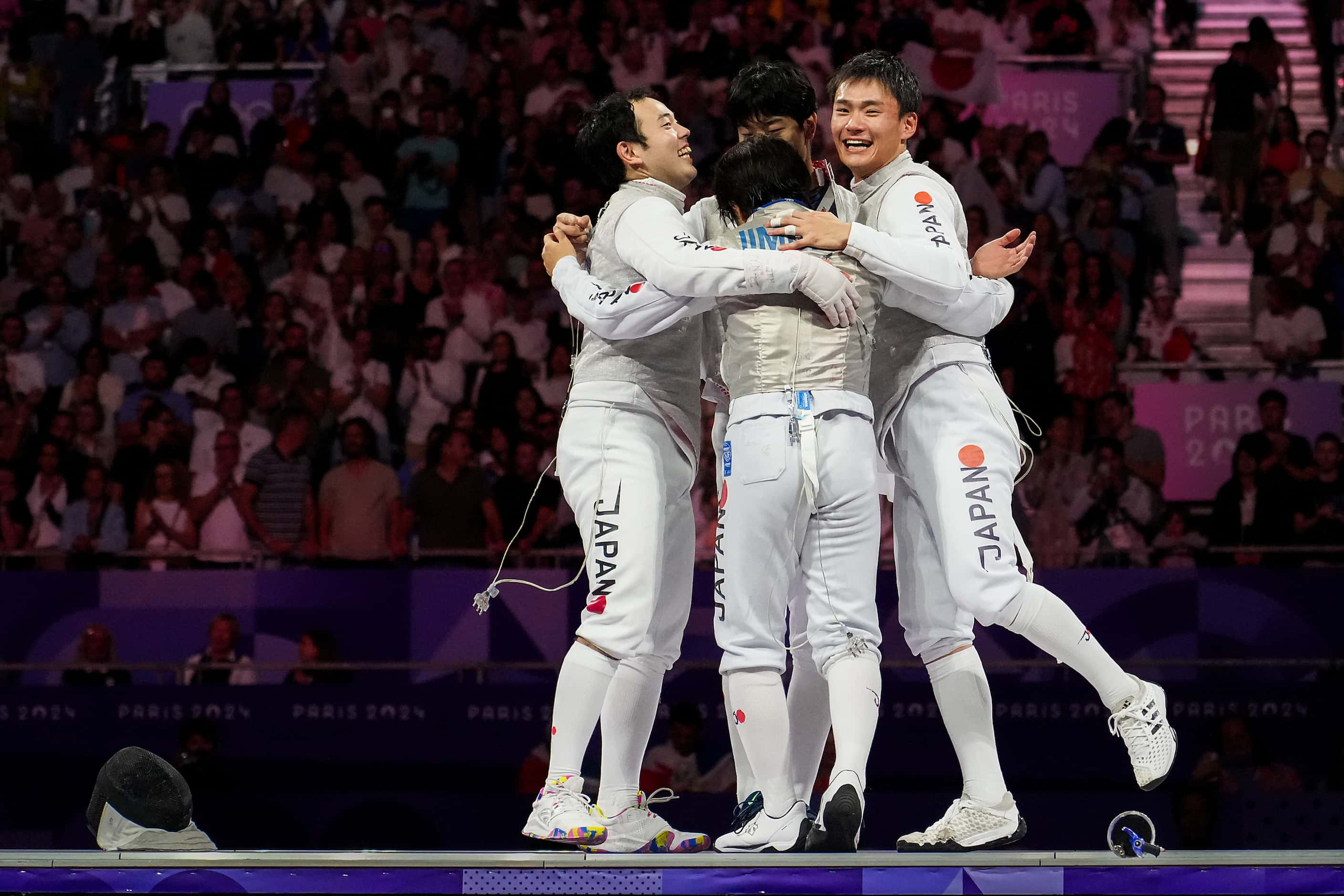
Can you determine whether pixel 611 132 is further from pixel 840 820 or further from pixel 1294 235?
pixel 1294 235

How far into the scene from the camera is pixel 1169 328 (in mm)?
9688

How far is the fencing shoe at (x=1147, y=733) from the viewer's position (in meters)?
4.18

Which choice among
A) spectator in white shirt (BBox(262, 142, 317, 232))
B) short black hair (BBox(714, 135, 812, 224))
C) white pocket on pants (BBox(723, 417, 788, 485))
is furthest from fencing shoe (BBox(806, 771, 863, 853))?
spectator in white shirt (BBox(262, 142, 317, 232))

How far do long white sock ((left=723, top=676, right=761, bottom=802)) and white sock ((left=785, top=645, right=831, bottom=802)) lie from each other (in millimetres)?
141

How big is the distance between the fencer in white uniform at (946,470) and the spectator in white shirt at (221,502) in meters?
4.72

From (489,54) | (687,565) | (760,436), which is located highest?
(489,54)

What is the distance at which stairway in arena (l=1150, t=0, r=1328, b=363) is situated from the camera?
1086 cm

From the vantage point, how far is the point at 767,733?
4.21m

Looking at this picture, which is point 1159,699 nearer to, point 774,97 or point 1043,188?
point 774,97

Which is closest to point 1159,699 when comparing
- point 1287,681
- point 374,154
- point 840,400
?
point 840,400

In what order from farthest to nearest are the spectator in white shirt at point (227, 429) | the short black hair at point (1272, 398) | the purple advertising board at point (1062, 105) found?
the purple advertising board at point (1062, 105) < the spectator in white shirt at point (227, 429) < the short black hair at point (1272, 398)

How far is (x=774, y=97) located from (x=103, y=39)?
9.40 m

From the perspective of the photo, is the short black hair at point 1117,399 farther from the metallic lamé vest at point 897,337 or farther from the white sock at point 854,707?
the white sock at point 854,707

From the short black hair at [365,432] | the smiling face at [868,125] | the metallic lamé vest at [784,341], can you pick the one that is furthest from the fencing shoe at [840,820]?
the short black hair at [365,432]
